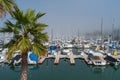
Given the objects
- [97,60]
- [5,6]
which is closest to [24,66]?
[5,6]

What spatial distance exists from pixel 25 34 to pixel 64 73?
37562 mm

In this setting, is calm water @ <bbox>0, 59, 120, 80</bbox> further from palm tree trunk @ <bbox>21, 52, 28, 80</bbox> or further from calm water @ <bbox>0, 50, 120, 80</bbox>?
palm tree trunk @ <bbox>21, 52, 28, 80</bbox>

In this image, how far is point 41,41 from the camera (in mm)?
11617

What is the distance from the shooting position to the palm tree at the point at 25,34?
1088 cm

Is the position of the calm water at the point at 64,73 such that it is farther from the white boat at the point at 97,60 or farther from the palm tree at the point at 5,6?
the palm tree at the point at 5,6

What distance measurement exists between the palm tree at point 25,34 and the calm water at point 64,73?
31.9 meters

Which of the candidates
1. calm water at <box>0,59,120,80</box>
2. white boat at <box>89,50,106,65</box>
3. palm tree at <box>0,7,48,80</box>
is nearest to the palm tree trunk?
palm tree at <box>0,7,48,80</box>

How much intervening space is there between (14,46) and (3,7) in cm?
244

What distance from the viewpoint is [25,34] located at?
11.4 meters

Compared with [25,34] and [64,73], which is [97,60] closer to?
[64,73]

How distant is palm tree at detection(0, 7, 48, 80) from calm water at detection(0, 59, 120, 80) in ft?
105

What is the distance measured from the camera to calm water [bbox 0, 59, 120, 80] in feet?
145

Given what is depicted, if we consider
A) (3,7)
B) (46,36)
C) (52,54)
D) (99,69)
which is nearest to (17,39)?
(46,36)

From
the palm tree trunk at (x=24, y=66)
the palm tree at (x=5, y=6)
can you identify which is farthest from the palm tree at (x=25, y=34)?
the palm tree at (x=5, y=6)
